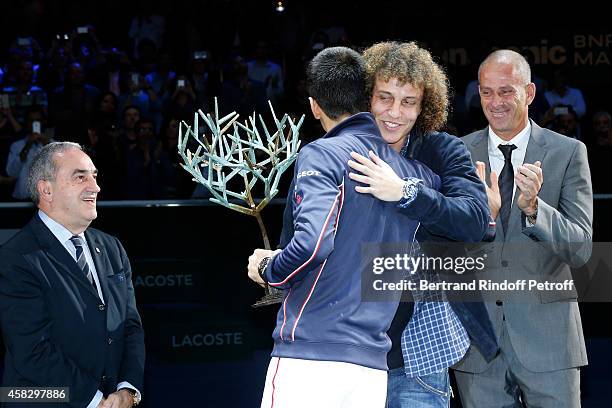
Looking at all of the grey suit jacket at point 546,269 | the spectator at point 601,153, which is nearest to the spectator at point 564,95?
the spectator at point 601,153

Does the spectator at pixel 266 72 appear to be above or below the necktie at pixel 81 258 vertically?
above

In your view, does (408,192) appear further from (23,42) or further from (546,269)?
(23,42)

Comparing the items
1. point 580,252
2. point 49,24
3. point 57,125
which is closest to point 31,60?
point 49,24

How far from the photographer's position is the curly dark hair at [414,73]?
3.30m

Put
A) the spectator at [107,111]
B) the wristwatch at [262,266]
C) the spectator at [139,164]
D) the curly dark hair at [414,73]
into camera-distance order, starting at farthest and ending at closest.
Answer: the spectator at [107,111] < the spectator at [139,164] < the curly dark hair at [414,73] < the wristwatch at [262,266]

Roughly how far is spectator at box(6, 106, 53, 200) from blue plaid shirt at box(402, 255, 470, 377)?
7.15m

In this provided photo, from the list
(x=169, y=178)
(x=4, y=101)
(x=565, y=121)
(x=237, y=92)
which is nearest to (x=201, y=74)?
(x=237, y=92)

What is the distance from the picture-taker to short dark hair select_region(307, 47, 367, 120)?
3166 mm

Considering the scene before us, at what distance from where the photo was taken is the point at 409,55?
3336 mm

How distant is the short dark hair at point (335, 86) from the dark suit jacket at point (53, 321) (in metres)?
1.28

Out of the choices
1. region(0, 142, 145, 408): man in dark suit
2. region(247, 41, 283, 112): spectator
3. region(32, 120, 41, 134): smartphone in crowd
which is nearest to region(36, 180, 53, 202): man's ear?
region(0, 142, 145, 408): man in dark suit

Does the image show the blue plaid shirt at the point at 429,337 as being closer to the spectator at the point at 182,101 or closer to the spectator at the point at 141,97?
the spectator at the point at 182,101

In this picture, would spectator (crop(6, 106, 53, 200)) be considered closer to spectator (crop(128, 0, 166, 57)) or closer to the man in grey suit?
spectator (crop(128, 0, 166, 57))

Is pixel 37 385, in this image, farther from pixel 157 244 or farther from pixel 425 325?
pixel 157 244
